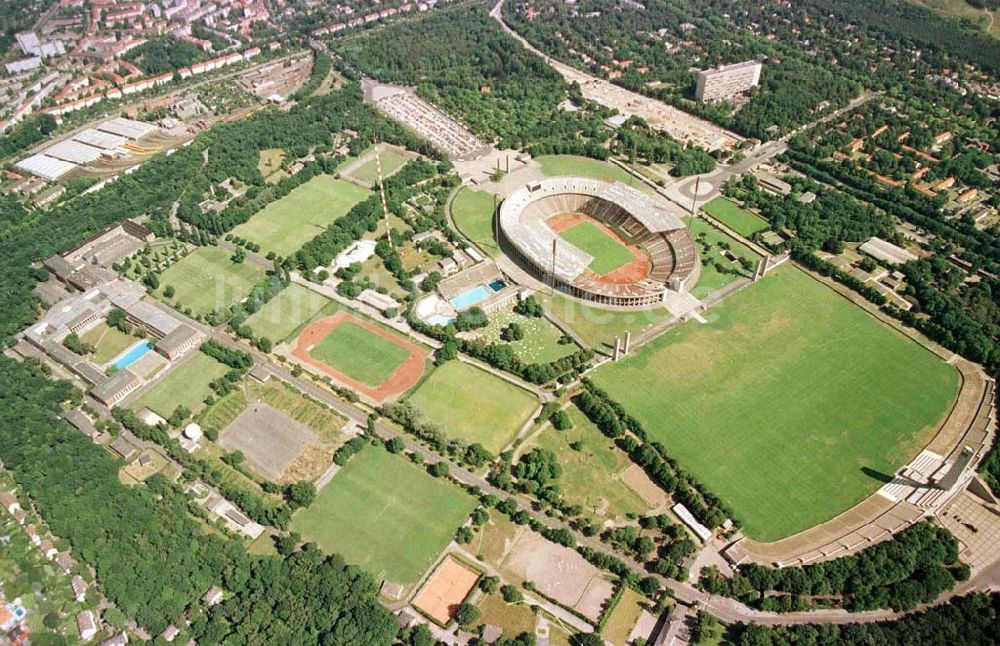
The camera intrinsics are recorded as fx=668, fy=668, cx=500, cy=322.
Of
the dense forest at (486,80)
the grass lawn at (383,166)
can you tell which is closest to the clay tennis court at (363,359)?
the grass lawn at (383,166)

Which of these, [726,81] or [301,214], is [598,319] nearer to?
[301,214]

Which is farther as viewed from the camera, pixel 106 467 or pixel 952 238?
pixel 952 238

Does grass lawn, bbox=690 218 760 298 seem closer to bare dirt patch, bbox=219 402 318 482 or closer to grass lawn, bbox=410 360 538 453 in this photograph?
grass lawn, bbox=410 360 538 453

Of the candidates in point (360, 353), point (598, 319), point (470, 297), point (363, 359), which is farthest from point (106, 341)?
point (598, 319)

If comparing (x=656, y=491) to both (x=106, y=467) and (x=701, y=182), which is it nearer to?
(x=106, y=467)

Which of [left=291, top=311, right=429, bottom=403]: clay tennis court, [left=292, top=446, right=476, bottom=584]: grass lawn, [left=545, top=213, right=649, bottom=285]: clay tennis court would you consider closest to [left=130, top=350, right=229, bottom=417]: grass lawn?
[left=291, top=311, right=429, bottom=403]: clay tennis court

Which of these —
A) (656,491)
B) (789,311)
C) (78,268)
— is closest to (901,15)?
(789,311)

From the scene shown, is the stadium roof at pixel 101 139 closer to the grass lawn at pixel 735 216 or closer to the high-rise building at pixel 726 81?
the grass lawn at pixel 735 216

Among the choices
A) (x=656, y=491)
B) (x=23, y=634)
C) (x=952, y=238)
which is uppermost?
(x=952, y=238)
